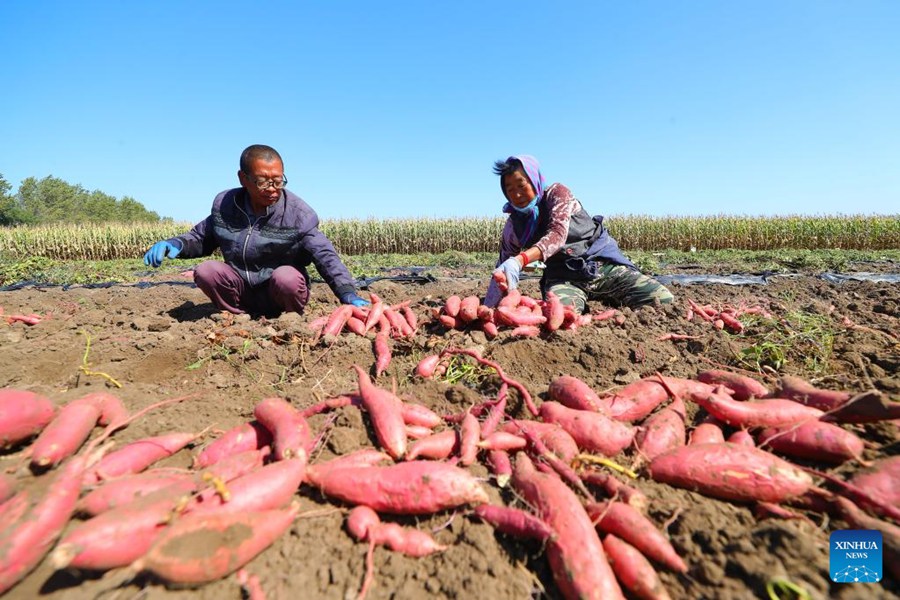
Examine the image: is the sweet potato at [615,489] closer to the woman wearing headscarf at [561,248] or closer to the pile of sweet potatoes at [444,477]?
the pile of sweet potatoes at [444,477]

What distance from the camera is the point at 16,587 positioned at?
114cm

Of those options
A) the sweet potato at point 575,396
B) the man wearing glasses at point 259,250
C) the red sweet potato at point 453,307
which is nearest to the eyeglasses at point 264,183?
the man wearing glasses at point 259,250

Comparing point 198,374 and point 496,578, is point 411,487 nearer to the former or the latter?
→ point 496,578

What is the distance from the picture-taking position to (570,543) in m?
1.29

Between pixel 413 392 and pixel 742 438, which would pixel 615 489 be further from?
pixel 413 392

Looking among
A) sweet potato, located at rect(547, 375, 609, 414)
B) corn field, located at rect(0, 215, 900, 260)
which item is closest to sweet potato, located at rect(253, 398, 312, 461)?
sweet potato, located at rect(547, 375, 609, 414)

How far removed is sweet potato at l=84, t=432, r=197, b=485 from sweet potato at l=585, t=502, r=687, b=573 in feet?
5.27

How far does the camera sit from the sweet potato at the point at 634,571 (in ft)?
3.99

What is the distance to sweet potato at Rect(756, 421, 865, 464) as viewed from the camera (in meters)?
1.62

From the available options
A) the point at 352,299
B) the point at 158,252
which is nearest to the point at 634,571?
the point at 352,299

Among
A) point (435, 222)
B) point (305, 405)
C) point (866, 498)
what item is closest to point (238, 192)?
point (305, 405)

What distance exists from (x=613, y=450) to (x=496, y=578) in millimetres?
748

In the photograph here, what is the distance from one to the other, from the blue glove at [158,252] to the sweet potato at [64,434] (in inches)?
117

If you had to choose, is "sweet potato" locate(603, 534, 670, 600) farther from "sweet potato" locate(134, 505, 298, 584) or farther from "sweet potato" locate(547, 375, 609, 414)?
"sweet potato" locate(134, 505, 298, 584)
